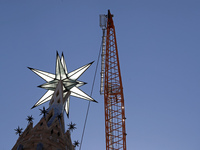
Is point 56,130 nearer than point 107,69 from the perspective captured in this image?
Yes

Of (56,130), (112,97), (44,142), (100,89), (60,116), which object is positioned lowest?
(44,142)

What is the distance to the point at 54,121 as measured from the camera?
1665 inches

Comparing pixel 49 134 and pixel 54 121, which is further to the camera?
pixel 54 121

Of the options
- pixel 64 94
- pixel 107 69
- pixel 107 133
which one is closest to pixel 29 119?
pixel 64 94

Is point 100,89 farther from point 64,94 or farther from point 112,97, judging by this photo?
point 64,94

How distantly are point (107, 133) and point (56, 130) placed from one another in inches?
654

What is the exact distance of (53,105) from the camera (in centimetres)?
4647

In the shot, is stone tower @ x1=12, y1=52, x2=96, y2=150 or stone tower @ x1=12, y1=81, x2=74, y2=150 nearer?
stone tower @ x1=12, y1=81, x2=74, y2=150

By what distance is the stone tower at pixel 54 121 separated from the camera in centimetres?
3741

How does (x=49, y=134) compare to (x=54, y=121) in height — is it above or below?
below

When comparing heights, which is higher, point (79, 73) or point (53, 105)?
point (79, 73)

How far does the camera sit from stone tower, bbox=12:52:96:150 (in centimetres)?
3741

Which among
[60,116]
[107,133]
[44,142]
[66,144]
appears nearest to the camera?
[44,142]

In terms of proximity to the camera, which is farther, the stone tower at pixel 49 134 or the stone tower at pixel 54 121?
the stone tower at pixel 54 121
